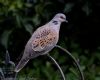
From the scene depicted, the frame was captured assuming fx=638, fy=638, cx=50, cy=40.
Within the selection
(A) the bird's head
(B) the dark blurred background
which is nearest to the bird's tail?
(A) the bird's head

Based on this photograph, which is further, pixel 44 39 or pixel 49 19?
pixel 49 19

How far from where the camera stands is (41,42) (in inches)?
140

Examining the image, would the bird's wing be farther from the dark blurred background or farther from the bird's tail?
the dark blurred background

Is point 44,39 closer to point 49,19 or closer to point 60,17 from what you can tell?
point 60,17

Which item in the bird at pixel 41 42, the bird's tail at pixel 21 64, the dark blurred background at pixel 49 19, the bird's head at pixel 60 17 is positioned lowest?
the dark blurred background at pixel 49 19

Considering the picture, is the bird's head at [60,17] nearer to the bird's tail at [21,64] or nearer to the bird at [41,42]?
the bird at [41,42]

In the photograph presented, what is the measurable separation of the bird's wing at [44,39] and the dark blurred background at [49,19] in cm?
244

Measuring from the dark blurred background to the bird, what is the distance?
2.43m

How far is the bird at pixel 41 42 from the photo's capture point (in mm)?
3537

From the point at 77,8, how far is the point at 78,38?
0.33 m

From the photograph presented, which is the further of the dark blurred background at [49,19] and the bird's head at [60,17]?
the dark blurred background at [49,19]

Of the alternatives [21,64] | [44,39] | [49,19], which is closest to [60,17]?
[44,39]

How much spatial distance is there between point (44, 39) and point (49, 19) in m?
2.74

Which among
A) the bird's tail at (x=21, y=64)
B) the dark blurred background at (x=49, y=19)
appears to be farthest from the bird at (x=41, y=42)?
the dark blurred background at (x=49, y=19)
